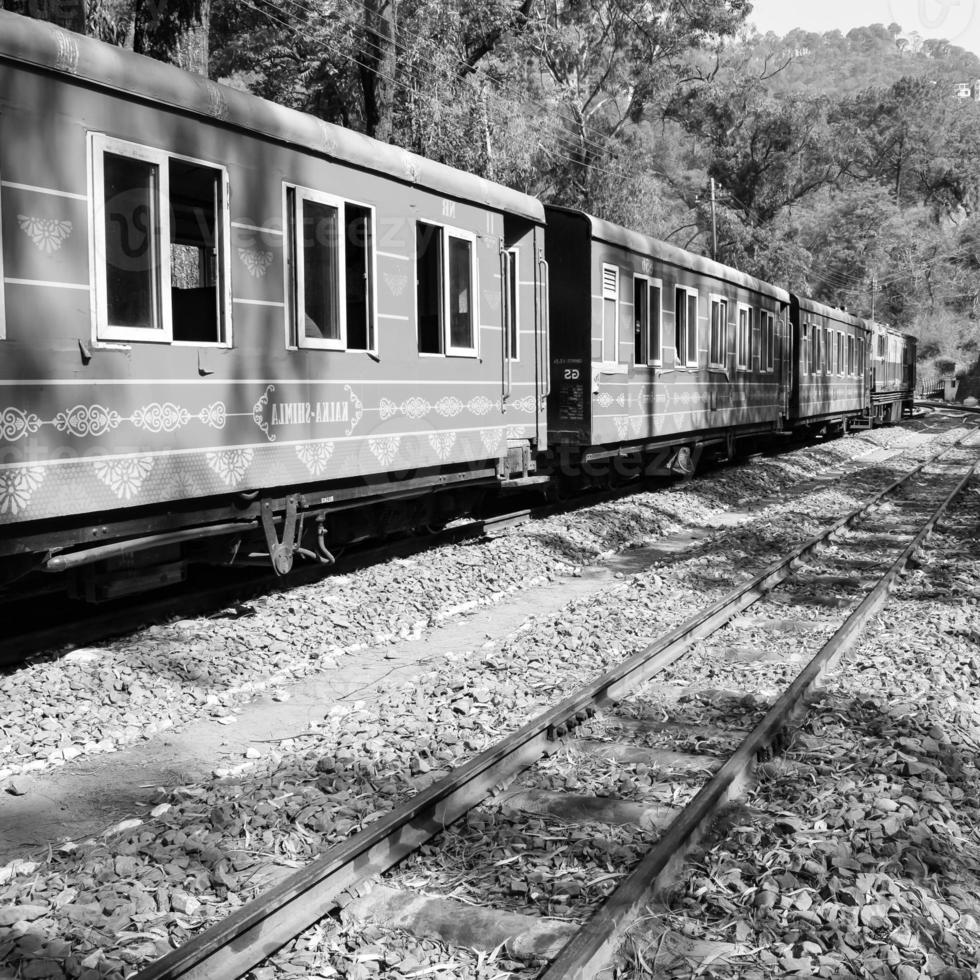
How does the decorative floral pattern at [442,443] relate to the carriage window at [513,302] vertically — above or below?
below

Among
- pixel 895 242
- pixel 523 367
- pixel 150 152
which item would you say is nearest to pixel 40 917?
pixel 150 152

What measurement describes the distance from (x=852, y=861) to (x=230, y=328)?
15.5 ft

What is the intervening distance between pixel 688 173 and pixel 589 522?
174 ft

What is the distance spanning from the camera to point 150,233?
6.05 metres

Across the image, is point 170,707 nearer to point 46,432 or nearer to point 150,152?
point 46,432

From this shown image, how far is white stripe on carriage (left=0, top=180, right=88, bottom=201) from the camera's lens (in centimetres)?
519

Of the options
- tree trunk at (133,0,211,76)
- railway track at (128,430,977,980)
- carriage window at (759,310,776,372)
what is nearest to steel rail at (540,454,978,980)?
railway track at (128,430,977,980)

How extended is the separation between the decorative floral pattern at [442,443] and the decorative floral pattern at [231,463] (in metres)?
2.38

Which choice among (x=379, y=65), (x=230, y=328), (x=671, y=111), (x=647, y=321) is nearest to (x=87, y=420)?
(x=230, y=328)

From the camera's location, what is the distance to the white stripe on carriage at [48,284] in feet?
17.2

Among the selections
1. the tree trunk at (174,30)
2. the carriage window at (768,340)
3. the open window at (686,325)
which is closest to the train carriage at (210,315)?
the open window at (686,325)

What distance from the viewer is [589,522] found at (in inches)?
474

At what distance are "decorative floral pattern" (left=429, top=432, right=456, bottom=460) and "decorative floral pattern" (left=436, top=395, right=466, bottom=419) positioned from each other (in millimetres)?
169

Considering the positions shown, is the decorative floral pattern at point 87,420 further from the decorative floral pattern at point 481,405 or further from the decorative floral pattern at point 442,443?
the decorative floral pattern at point 481,405
